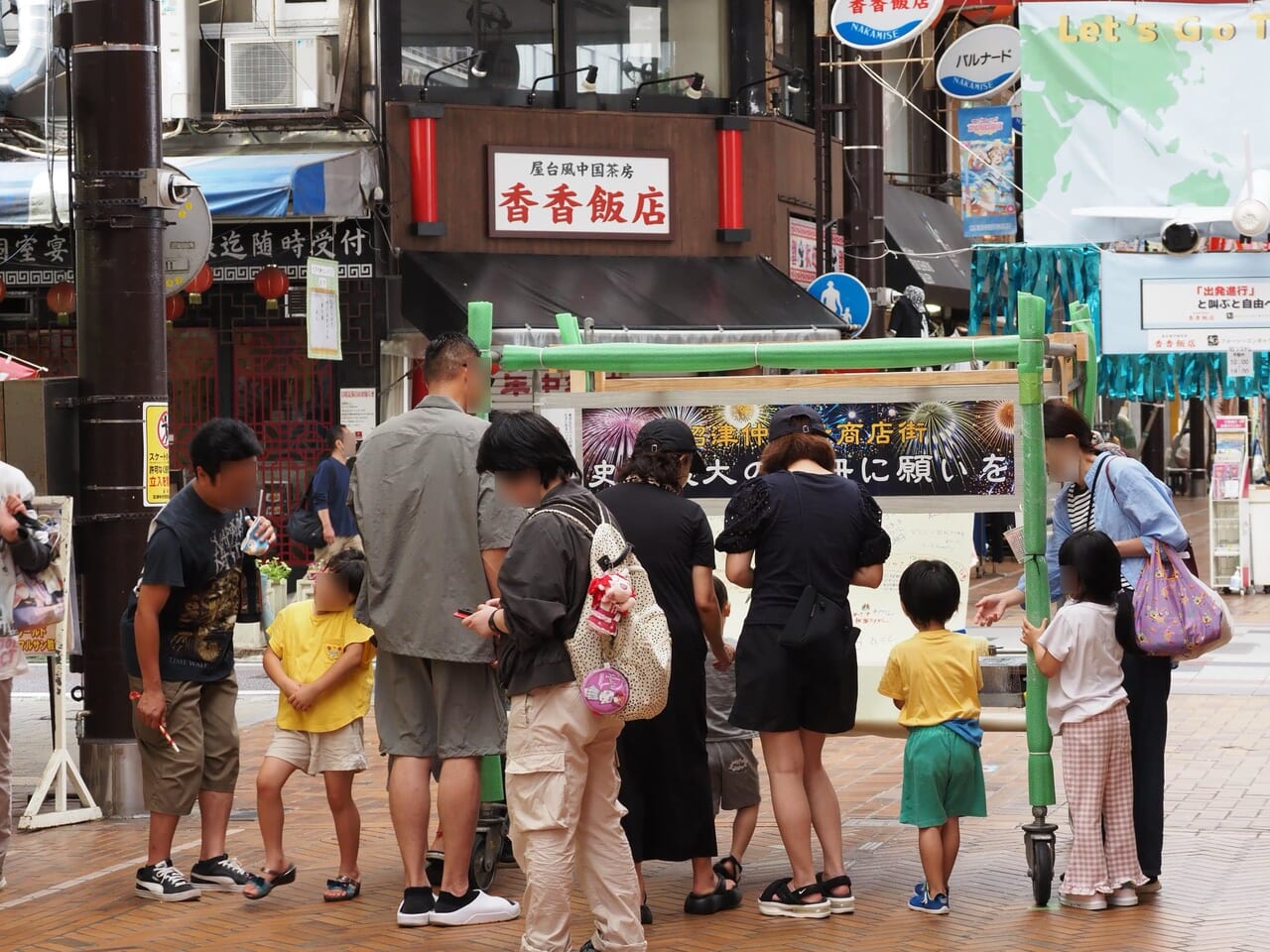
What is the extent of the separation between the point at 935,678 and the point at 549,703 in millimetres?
1659

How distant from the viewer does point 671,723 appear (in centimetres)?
643

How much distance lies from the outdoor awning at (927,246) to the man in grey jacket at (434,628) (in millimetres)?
17163

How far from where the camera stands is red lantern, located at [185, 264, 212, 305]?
15500 mm

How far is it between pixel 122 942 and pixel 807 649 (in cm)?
260

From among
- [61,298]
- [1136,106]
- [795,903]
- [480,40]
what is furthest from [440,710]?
[480,40]

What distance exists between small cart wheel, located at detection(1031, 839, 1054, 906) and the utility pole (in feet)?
13.9

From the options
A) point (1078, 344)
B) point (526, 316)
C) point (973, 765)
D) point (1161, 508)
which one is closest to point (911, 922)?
point (973, 765)

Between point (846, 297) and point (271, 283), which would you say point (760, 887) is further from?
point (846, 297)

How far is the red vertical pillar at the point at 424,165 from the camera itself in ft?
56.6

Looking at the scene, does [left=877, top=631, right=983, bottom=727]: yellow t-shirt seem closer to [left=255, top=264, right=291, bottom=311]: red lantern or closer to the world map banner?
the world map banner

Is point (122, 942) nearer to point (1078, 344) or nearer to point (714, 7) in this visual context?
point (1078, 344)

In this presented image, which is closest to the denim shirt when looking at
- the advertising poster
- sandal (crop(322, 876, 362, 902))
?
sandal (crop(322, 876, 362, 902))

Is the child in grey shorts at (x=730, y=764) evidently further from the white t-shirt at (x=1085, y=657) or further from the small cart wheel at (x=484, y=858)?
the white t-shirt at (x=1085, y=657)

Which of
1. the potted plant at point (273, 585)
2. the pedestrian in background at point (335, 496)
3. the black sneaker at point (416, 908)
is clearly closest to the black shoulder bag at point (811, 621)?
the black sneaker at point (416, 908)
